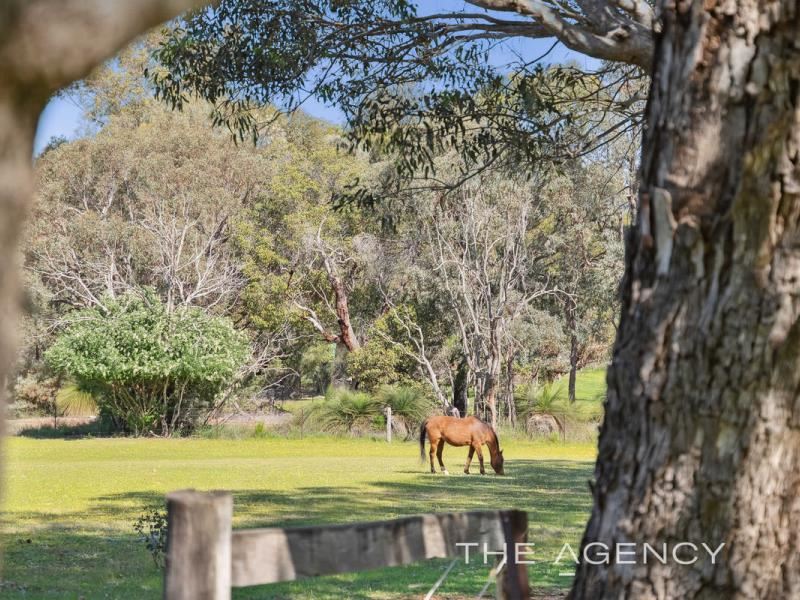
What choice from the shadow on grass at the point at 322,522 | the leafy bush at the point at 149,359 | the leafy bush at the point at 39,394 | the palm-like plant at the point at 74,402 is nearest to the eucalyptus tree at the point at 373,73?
the shadow on grass at the point at 322,522

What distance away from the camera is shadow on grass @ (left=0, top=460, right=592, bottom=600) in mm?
8102

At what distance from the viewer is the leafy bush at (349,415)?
33000 millimetres

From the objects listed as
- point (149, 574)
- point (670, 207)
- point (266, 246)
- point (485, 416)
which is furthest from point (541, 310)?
point (670, 207)

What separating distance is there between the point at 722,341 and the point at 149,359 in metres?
29.6

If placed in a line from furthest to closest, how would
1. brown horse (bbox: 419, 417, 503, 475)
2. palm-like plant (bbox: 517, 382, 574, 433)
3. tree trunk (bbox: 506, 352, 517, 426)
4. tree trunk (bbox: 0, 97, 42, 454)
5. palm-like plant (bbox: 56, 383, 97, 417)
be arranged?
palm-like plant (bbox: 56, 383, 97, 417)
tree trunk (bbox: 506, 352, 517, 426)
palm-like plant (bbox: 517, 382, 574, 433)
brown horse (bbox: 419, 417, 503, 475)
tree trunk (bbox: 0, 97, 42, 454)

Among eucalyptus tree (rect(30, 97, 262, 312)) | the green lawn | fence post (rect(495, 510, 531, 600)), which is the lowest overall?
the green lawn

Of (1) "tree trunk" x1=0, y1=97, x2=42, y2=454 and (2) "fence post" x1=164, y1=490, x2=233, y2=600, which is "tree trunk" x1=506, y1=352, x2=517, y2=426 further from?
(1) "tree trunk" x1=0, y1=97, x2=42, y2=454

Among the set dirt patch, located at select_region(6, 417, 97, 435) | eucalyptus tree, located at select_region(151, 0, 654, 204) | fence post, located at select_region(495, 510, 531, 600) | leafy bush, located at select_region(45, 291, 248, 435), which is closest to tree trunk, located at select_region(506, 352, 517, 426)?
leafy bush, located at select_region(45, 291, 248, 435)

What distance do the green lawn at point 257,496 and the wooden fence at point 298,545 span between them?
12.2 ft

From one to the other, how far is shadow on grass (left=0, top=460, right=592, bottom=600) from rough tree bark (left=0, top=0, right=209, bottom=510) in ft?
20.4

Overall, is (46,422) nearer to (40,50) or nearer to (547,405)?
(547,405)

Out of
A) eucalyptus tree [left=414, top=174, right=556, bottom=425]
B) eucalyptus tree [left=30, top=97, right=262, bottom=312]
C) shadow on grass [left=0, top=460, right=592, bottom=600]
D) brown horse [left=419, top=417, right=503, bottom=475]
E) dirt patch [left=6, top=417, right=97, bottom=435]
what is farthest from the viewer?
eucalyptus tree [left=30, top=97, right=262, bottom=312]

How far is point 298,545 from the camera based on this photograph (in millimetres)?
2922

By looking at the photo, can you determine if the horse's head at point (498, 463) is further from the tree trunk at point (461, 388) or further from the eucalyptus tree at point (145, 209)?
the eucalyptus tree at point (145, 209)
